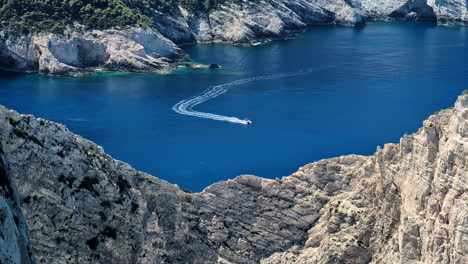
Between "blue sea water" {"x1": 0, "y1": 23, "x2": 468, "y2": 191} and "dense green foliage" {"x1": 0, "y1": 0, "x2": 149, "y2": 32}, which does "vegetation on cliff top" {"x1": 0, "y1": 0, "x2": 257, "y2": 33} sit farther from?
"blue sea water" {"x1": 0, "y1": 23, "x2": 468, "y2": 191}

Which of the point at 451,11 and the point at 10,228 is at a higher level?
the point at 10,228

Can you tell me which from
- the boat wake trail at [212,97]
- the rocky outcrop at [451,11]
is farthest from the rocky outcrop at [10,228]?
the rocky outcrop at [451,11]

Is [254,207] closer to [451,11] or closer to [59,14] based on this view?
[59,14]

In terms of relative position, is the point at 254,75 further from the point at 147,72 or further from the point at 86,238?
the point at 86,238

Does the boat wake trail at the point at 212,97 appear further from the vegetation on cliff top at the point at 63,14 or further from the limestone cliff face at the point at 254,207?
the limestone cliff face at the point at 254,207

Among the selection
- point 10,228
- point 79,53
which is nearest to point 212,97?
point 79,53

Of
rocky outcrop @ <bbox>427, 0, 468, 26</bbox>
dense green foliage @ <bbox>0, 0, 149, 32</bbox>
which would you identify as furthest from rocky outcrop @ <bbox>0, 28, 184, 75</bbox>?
rocky outcrop @ <bbox>427, 0, 468, 26</bbox>
